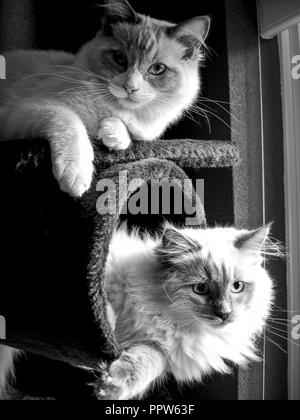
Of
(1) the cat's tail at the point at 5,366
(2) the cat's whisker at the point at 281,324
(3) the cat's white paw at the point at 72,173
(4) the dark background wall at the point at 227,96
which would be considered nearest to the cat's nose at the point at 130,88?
(3) the cat's white paw at the point at 72,173

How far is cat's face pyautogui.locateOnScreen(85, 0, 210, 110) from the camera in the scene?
1.08 meters

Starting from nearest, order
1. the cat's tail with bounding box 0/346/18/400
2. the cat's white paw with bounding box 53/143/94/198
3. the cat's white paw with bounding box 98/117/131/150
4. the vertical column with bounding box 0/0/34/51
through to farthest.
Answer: the cat's white paw with bounding box 53/143/94/198
the cat's white paw with bounding box 98/117/131/150
the cat's tail with bounding box 0/346/18/400
the vertical column with bounding box 0/0/34/51

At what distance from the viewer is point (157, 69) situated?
3.72 feet

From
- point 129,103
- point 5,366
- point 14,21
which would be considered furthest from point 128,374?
point 14,21

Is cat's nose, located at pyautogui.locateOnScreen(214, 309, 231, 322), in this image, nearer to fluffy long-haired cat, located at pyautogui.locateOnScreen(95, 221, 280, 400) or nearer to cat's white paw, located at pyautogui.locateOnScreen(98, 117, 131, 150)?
fluffy long-haired cat, located at pyautogui.locateOnScreen(95, 221, 280, 400)

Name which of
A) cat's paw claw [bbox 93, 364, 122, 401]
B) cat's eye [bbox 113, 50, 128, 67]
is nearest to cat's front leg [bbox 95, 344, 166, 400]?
cat's paw claw [bbox 93, 364, 122, 401]

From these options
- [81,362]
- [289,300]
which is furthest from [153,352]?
[289,300]

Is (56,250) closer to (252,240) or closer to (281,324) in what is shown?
(252,240)

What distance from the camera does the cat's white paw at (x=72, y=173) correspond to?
0.83m

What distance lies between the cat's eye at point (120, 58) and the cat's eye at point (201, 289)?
1.91ft

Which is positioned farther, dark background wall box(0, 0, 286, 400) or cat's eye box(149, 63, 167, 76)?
dark background wall box(0, 0, 286, 400)

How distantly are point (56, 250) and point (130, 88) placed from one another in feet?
1.41
